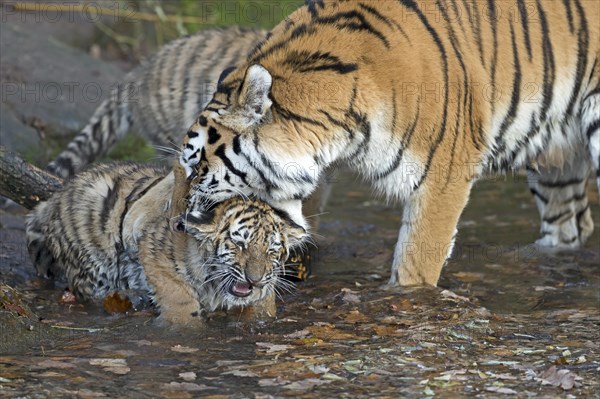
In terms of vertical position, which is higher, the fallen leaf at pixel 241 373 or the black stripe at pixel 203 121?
the black stripe at pixel 203 121

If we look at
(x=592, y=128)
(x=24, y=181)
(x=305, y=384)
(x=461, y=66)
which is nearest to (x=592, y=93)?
(x=592, y=128)

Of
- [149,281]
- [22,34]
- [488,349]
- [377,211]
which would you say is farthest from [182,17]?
[488,349]

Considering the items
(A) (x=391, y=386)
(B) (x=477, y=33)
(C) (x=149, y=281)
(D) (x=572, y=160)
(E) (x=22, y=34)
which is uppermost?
(E) (x=22, y=34)

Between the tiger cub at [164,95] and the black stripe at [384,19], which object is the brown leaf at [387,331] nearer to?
the black stripe at [384,19]

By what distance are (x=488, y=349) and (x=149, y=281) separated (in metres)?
1.71

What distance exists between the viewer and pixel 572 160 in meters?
6.83

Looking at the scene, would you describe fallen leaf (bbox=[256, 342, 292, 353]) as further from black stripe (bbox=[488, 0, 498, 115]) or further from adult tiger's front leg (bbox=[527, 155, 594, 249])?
adult tiger's front leg (bbox=[527, 155, 594, 249])

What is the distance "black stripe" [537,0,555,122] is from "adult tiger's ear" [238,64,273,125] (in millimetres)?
1824

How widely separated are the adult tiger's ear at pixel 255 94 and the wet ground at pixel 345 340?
108cm

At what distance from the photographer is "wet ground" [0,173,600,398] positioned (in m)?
4.44

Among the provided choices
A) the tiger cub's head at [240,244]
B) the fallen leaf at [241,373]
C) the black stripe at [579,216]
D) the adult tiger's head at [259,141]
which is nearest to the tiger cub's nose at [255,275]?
the tiger cub's head at [240,244]

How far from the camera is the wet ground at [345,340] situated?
4.44 meters

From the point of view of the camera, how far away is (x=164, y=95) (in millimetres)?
7289

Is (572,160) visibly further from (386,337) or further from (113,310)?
(113,310)
